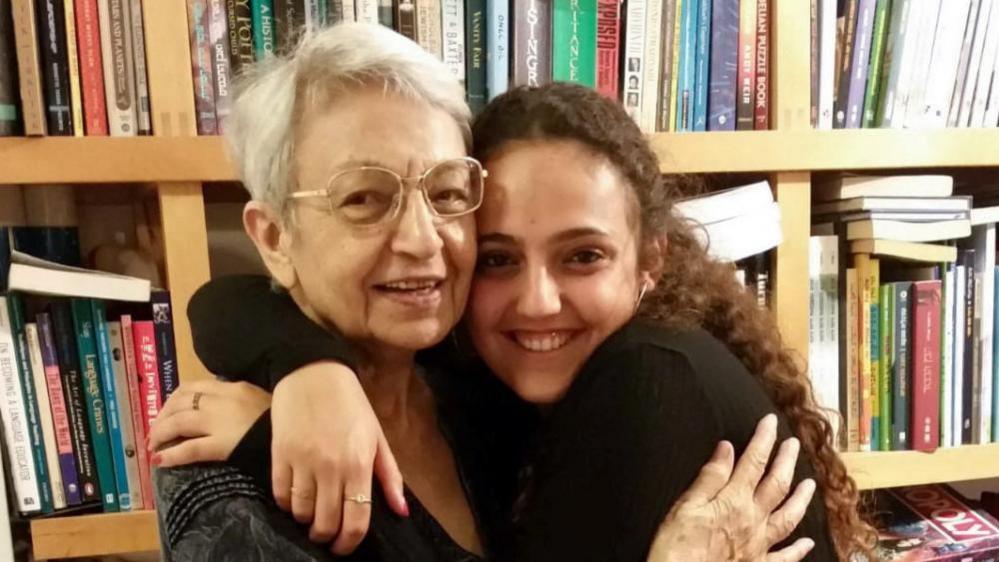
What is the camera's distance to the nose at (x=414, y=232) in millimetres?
869

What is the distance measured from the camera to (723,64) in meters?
1.28

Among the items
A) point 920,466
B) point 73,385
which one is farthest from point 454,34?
point 920,466

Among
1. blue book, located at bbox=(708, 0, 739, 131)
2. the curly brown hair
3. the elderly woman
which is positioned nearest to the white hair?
the elderly woman

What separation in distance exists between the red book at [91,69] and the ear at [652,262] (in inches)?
29.2

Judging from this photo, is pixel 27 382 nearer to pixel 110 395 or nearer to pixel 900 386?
pixel 110 395

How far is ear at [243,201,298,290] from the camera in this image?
3.02 feet

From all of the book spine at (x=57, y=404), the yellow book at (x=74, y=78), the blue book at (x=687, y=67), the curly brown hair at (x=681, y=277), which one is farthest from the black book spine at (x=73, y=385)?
the blue book at (x=687, y=67)

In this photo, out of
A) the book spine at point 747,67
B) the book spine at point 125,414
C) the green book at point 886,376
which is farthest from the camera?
the green book at point 886,376

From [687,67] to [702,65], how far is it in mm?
25

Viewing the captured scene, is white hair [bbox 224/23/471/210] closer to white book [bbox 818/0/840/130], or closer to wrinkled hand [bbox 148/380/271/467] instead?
wrinkled hand [bbox 148/380/271/467]

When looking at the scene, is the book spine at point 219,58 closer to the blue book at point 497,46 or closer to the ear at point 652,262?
the blue book at point 497,46

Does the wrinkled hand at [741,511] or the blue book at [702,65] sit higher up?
the blue book at [702,65]

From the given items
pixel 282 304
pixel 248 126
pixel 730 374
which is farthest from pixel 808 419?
pixel 248 126

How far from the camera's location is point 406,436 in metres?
1.03
